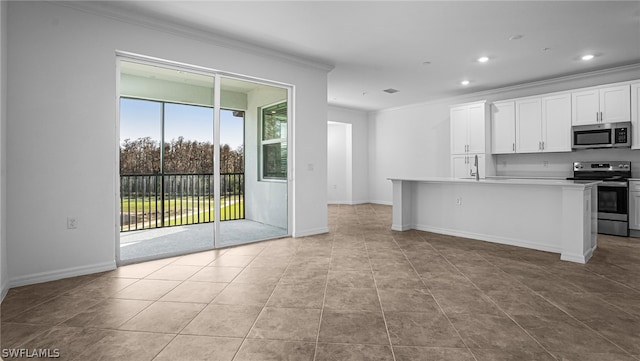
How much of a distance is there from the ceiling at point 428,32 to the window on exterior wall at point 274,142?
89 centimetres

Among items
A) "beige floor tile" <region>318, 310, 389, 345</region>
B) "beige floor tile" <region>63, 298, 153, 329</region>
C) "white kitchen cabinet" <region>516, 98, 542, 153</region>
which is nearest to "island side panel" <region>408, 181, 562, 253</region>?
"white kitchen cabinet" <region>516, 98, 542, 153</region>

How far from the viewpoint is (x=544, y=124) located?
6.00 m

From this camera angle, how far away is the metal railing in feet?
13.4

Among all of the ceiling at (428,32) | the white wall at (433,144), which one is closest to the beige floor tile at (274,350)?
the ceiling at (428,32)

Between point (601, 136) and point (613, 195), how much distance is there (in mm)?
973

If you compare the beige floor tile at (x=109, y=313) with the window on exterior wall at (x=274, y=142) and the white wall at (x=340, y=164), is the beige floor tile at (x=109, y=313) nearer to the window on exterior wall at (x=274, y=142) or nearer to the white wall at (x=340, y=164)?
the window on exterior wall at (x=274, y=142)

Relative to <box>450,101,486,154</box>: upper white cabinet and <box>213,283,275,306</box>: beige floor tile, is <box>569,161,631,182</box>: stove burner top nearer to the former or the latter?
<box>450,101,486,154</box>: upper white cabinet

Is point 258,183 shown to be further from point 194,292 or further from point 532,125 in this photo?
point 532,125

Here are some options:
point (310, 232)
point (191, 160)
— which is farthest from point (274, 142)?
point (310, 232)

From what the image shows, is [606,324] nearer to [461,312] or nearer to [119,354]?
[461,312]

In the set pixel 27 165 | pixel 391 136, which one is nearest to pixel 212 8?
pixel 27 165

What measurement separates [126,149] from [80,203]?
31.8 inches

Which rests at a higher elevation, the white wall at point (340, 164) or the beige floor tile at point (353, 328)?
the white wall at point (340, 164)

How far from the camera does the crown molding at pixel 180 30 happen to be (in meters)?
3.27
